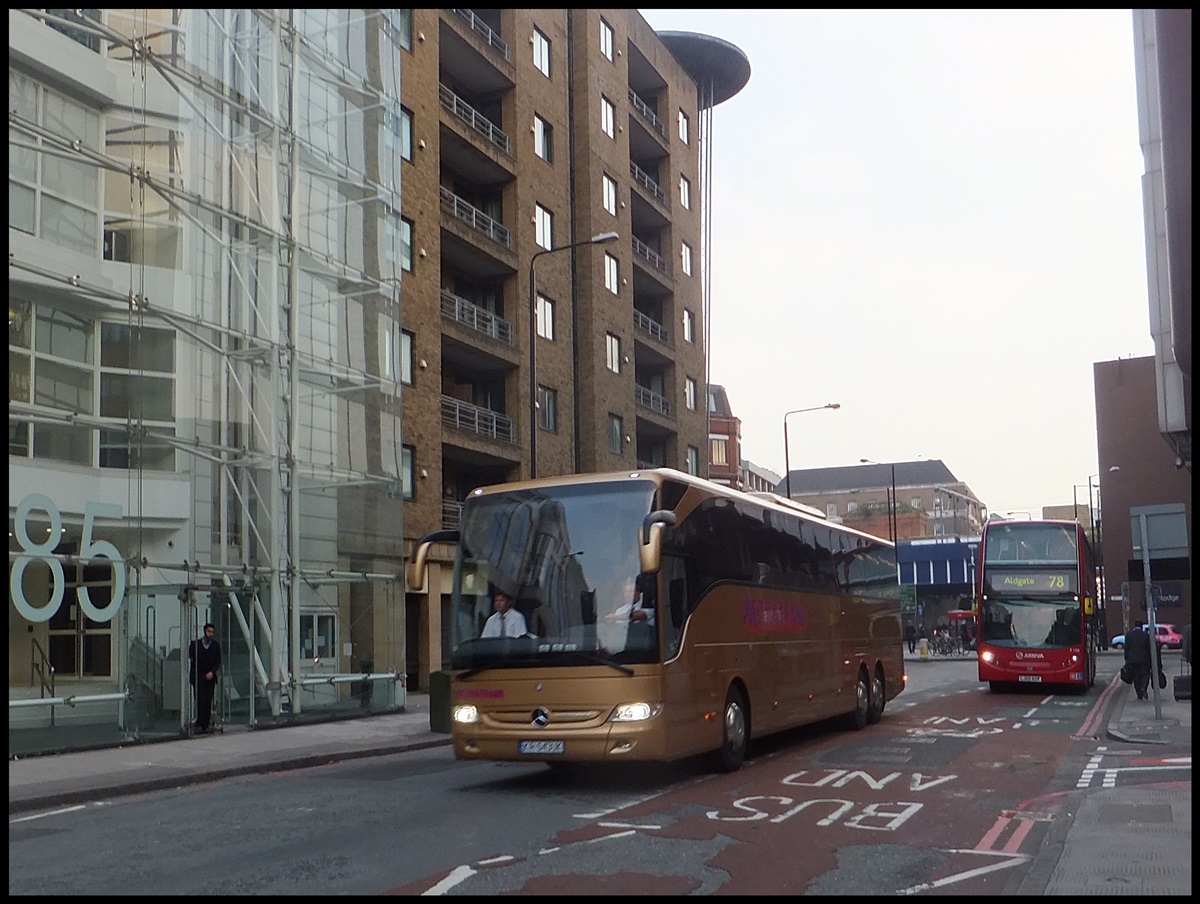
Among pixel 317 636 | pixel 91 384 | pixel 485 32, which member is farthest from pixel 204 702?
pixel 485 32

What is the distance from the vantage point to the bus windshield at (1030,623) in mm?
26938

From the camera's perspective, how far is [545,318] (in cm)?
3847

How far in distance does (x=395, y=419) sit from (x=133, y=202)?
7.33m

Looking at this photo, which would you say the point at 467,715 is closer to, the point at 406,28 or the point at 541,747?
the point at 541,747

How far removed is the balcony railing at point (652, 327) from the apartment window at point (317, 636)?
24143mm

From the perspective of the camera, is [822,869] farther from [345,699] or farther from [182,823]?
Result: [345,699]

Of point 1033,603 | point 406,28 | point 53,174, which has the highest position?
point 406,28

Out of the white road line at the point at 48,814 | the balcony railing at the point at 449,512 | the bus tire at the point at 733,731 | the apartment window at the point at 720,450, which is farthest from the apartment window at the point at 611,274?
the apartment window at the point at 720,450

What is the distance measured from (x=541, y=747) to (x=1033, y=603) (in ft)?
57.8

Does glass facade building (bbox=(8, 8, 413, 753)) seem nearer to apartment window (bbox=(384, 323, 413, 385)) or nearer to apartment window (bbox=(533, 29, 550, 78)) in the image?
apartment window (bbox=(384, 323, 413, 385))

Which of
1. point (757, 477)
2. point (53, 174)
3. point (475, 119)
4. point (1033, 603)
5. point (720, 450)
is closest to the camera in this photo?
point (53, 174)

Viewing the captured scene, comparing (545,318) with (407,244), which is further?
(545,318)

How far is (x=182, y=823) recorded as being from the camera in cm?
1064

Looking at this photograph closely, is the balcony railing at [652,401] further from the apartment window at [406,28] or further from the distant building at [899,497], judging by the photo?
the distant building at [899,497]
